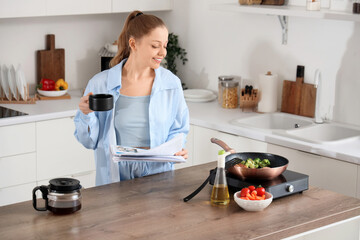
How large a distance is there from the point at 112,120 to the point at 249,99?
1.69m

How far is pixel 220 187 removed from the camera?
2.63m

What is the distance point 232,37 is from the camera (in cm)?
491

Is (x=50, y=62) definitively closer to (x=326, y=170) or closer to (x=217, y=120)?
(x=217, y=120)

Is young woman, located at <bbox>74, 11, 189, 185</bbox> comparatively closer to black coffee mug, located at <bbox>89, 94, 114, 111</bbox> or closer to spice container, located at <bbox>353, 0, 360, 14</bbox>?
black coffee mug, located at <bbox>89, 94, 114, 111</bbox>

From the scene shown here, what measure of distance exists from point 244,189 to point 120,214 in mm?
502

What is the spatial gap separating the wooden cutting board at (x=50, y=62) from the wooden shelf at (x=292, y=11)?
1.26 meters

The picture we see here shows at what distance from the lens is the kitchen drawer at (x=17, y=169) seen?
4203 mm

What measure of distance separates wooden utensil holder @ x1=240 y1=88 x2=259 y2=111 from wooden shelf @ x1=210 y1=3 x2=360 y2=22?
1.97 ft

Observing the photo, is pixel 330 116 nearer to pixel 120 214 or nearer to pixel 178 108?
pixel 178 108

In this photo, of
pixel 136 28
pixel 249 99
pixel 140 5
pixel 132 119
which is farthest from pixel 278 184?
pixel 140 5

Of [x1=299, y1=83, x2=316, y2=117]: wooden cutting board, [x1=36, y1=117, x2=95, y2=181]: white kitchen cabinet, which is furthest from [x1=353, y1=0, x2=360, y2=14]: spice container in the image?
[x1=36, y1=117, x2=95, y2=181]: white kitchen cabinet

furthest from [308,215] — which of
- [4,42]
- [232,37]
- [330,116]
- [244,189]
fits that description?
[4,42]

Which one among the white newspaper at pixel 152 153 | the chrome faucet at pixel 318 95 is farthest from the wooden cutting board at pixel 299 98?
the white newspaper at pixel 152 153

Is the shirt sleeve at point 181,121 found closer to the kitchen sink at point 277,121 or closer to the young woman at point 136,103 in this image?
the young woman at point 136,103
